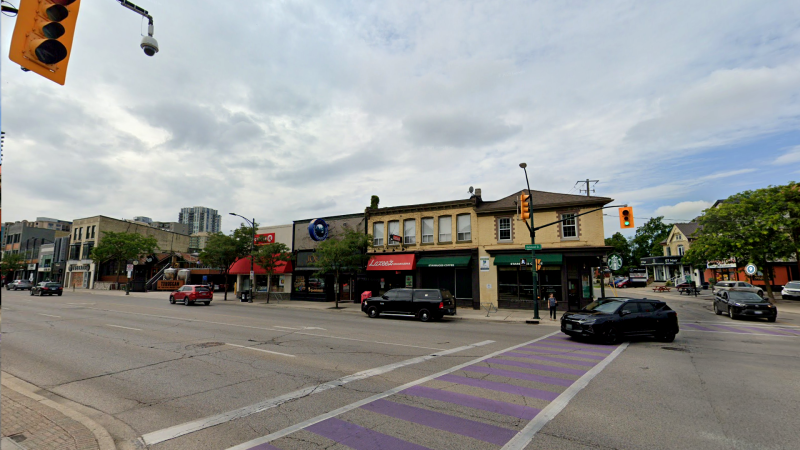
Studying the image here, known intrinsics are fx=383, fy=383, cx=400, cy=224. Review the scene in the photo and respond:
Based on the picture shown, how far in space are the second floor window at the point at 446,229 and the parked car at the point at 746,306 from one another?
16.4 metres

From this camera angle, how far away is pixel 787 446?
5.16m

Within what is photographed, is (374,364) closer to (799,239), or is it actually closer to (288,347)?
(288,347)

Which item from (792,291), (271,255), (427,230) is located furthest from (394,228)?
(792,291)

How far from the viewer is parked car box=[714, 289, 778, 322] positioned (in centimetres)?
1955

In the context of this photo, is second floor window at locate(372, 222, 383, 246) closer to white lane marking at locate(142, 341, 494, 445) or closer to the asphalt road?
the asphalt road

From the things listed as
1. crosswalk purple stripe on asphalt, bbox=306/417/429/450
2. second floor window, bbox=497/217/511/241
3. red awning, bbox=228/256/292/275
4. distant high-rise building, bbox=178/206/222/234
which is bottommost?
crosswalk purple stripe on asphalt, bbox=306/417/429/450


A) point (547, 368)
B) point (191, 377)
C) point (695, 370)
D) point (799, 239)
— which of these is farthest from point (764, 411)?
point (799, 239)

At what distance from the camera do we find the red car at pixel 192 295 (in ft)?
95.1

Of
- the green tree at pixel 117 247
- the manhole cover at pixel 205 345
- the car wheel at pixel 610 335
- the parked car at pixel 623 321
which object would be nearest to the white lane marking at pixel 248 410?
the manhole cover at pixel 205 345

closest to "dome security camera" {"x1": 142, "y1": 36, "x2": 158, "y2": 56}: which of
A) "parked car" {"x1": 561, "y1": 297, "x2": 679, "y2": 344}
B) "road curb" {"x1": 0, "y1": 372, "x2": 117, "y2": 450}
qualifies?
"road curb" {"x1": 0, "y1": 372, "x2": 117, "y2": 450}

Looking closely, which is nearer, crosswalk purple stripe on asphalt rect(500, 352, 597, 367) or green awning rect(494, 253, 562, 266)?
crosswalk purple stripe on asphalt rect(500, 352, 597, 367)

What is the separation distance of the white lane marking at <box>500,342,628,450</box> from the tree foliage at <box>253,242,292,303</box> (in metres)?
27.5

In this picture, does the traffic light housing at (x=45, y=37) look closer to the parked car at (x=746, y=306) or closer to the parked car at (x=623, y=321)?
the parked car at (x=623, y=321)

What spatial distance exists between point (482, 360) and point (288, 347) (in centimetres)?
573
